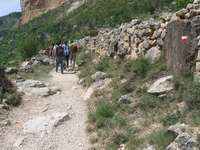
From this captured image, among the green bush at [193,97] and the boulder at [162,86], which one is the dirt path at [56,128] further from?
the green bush at [193,97]

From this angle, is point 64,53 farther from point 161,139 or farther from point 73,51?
point 161,139

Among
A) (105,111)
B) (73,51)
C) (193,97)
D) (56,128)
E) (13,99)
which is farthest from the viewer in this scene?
(73,51)

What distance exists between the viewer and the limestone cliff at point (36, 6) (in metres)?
55.6

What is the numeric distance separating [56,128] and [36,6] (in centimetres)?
5681

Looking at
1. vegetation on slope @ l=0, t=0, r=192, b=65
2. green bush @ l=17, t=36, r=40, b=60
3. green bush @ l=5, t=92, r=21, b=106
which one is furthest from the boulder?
green bush @ l=17, t=36, r=40, b=60

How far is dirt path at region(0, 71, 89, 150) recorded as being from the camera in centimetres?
549

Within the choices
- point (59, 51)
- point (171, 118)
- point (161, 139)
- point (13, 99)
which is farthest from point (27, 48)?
point (161, 139)

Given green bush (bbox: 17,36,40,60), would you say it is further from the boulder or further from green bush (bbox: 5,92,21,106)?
the boulder

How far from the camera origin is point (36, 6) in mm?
58844

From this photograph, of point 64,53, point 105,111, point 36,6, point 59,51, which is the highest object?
point 36,6

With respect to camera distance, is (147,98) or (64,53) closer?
(147,98)

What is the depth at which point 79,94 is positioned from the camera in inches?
335

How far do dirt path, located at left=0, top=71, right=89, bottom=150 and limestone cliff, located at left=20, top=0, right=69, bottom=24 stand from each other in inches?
1899

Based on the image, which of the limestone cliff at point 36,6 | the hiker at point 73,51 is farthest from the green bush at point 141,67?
the limestone cliff at point 36,6
